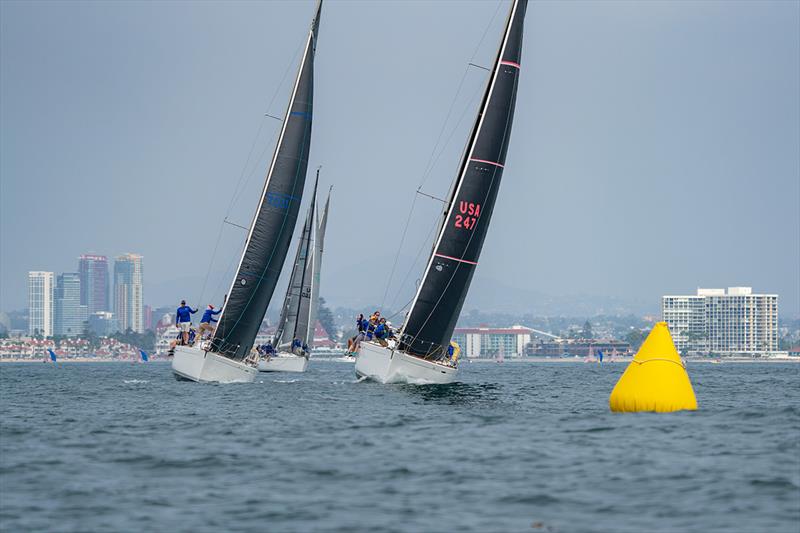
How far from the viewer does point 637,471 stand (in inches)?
771

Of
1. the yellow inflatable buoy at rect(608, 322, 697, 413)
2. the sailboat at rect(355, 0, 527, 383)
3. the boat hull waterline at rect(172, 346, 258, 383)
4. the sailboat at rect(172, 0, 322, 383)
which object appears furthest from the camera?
the sailboat at rect(172, 0, 322, 383)

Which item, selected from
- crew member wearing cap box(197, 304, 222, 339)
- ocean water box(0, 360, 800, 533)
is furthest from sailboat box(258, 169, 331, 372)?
ocean water box(0, 360, 800, 533)

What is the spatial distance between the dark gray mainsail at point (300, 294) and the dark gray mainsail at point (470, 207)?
3321 centimetres

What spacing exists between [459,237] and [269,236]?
27.3 ft

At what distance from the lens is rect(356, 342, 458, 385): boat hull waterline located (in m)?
42.9

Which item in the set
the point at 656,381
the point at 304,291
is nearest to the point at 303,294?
the point at 304,291

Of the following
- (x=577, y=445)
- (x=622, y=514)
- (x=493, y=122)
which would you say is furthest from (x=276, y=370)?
(x=622, y=514)

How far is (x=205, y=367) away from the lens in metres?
46.9

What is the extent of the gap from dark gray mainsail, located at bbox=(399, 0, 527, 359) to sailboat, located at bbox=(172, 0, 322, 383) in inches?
284

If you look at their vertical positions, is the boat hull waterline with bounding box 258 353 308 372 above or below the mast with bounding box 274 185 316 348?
below

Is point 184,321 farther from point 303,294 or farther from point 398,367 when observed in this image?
point 303,294

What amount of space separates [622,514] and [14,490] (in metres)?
8.78

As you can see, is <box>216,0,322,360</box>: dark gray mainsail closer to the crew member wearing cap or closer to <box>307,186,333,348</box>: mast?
the crew member wearing cap

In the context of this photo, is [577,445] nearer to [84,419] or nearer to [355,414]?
[355,414]
